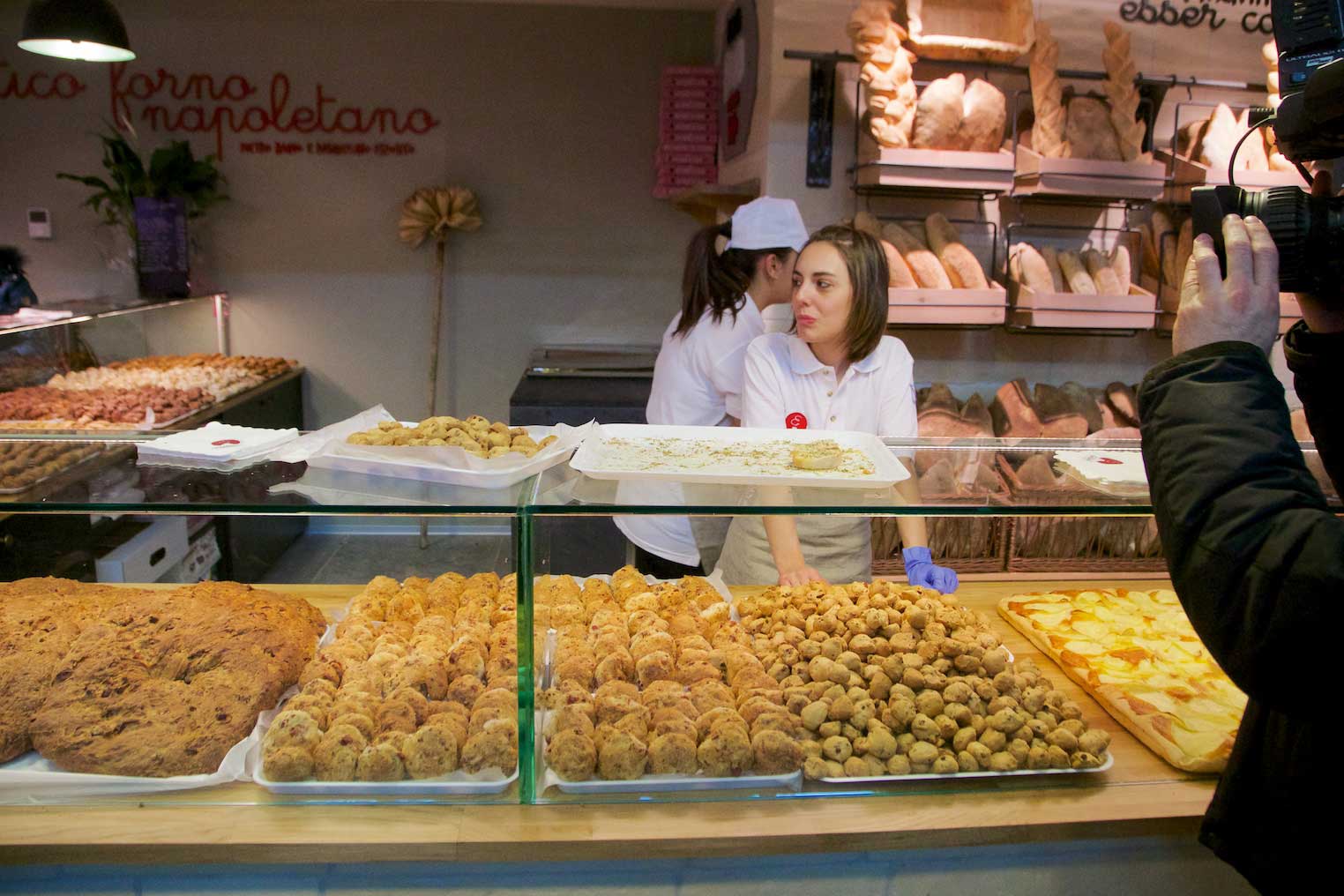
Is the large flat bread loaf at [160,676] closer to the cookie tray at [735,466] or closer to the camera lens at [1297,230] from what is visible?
the cookie tray at [735,466]

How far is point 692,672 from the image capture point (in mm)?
1599

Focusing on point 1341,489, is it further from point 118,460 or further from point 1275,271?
point 118,460

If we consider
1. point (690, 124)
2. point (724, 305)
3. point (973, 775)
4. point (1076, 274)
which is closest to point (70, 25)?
point (690, 124)

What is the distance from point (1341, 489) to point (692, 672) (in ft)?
3.01

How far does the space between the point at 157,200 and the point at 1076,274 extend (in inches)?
176

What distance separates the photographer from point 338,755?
4.62 ft

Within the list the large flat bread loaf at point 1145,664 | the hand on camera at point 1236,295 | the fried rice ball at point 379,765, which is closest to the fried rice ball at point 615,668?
the fried rice ball at point 379,765

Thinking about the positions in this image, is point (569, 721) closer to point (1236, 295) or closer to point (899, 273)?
point (1236, 295)

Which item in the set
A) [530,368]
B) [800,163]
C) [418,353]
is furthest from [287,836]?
[418,353]

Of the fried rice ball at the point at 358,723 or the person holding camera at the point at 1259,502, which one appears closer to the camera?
the person holding camera at the point at 1259,502

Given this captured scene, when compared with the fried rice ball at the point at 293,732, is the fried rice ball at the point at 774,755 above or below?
below

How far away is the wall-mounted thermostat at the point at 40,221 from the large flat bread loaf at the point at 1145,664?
18.3ft

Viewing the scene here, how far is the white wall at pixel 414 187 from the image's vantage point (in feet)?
18.0

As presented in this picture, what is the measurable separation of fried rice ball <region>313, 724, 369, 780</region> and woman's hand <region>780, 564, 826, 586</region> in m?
0.82
